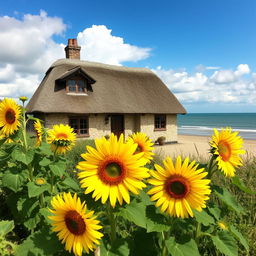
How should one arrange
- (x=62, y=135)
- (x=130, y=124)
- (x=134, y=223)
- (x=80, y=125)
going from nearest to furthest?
(x=134, y=223)
(x=62, y=135)
(x=80, y=125)
(x=130, y=124)

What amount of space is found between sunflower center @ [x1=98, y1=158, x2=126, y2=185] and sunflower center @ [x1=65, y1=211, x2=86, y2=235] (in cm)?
28

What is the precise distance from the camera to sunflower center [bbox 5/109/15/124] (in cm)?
244

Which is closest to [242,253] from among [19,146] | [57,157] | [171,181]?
[171,181]

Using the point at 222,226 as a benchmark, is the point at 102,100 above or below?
above

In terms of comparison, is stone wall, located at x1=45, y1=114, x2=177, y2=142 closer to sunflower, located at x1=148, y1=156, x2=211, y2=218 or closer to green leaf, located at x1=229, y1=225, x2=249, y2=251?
green leaf, located at x1=229, y1=225, x2=249, y2=251

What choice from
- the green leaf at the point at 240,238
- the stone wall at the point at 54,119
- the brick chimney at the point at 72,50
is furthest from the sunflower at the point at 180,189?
the brick chimney at the point at 72,50

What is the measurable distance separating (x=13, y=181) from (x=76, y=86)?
47.5 feet

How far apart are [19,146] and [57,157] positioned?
1.59ft

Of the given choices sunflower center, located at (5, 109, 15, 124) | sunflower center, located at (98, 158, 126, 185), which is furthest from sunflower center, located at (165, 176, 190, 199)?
sunflower center, located at (5, 109, 15, 124)

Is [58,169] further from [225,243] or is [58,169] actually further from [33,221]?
[225,243]

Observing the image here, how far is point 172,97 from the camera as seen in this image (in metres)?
20.3

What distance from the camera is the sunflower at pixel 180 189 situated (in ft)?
4.61

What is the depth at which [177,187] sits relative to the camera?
1.46m

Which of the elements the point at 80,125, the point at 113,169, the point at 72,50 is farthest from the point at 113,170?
the point at 72,50
